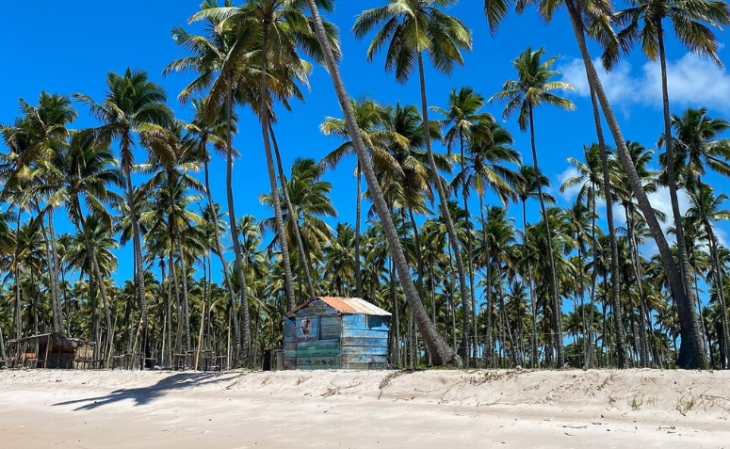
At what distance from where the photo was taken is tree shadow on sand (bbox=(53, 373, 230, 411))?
52.5ft

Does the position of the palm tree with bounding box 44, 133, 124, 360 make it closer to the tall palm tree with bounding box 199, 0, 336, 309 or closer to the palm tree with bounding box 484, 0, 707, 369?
the tall palm tree with bounding box 199, 0, 336, 309

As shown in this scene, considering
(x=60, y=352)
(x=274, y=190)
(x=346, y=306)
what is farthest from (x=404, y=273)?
(x=60, y=352)

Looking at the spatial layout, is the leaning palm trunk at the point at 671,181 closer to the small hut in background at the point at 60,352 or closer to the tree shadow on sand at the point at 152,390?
the tree shadow on sand at the point at 152,390

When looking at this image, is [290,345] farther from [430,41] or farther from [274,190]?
[430,41]

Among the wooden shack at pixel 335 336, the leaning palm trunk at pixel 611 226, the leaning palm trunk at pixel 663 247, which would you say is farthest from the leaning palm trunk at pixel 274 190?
the leaning palm trunk at pixel 611 226

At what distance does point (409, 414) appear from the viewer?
36.7 ft

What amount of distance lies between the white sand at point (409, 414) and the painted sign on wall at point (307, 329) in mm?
2870

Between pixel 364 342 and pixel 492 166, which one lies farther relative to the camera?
pixel 492 166

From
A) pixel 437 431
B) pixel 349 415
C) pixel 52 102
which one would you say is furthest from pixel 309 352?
pixel 52 102

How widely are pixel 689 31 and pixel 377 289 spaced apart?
142ft

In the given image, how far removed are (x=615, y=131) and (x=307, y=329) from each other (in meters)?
11.8

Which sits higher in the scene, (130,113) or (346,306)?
(130,113)

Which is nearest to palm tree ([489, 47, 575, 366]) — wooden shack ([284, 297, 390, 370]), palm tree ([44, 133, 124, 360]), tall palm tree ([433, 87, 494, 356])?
tall palm tree ([433, 87, 494, 356])

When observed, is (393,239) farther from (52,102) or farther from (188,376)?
(52,102)
